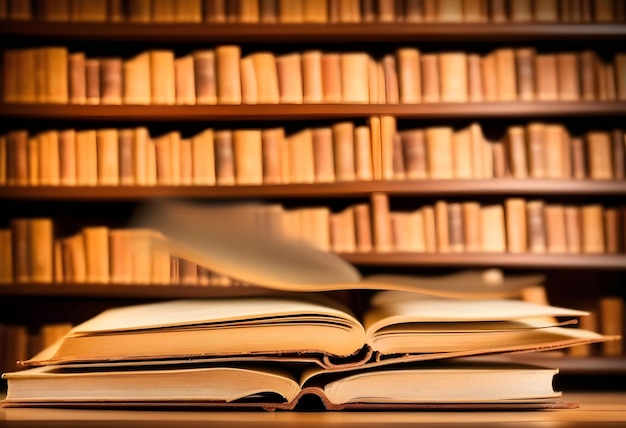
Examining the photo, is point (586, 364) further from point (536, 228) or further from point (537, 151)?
point (537, 151)

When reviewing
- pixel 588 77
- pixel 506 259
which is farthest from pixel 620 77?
pixel 506 259

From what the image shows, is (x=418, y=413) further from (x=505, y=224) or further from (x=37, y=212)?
(x=37, y=212)

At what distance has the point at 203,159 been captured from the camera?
7.03 ft

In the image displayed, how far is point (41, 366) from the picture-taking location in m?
0.62

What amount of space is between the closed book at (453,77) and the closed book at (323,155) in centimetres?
36

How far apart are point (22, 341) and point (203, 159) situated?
0.77m

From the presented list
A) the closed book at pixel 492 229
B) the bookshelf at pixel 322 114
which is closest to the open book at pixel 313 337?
the bookshelf at pixel 322 114

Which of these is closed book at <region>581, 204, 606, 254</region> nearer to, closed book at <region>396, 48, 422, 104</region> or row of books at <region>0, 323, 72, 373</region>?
closed book at <region>396, 48, 422, 104</region>

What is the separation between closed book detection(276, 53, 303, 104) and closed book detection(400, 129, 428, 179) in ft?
1.13

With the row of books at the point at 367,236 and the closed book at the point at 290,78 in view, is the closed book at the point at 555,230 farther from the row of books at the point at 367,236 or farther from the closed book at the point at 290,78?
the closed book at the point at 290,78

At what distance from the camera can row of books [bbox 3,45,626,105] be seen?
2.13 meters

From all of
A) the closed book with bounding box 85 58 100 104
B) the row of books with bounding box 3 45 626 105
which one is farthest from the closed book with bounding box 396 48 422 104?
the closed book with bounding box 85 58 100 104

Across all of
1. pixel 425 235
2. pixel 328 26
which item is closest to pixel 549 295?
pixel 425 235

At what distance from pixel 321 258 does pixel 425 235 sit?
4.65 ft
